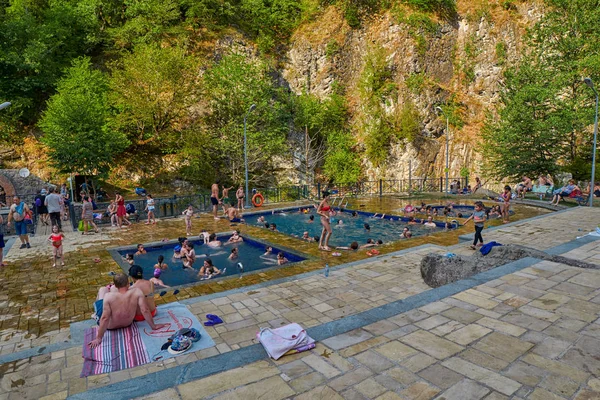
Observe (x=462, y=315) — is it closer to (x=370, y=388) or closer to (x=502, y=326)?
(x=502, y=326)

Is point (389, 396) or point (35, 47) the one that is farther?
point (35, 47)

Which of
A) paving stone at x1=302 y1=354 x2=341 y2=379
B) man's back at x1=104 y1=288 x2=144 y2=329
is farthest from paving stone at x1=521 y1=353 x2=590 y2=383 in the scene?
man's back at x1=104 y1=288 x2=144 y2=329

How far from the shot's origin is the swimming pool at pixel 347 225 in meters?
17.2

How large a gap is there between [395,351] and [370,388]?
37.3 inches

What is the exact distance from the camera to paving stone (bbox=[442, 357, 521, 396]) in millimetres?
3943

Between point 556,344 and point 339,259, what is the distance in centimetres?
712

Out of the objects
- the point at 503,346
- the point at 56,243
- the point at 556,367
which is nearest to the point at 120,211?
the point at 56,243

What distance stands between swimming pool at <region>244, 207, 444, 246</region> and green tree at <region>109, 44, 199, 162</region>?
17.1m

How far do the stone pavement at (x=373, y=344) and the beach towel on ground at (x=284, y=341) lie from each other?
16cm

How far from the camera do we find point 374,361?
15.0ft

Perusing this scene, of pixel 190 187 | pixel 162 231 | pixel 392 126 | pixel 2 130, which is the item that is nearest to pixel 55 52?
pixel 2 130

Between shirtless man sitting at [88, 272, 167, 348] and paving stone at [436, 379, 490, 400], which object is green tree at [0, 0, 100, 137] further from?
paving stone at [436, 379, 490, 400]

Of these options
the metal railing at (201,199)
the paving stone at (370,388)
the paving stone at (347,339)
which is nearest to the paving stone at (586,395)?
the paving stone at (370,388)

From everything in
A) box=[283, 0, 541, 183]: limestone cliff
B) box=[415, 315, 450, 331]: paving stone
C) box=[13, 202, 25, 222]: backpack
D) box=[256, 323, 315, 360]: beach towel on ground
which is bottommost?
box=[415, 315, 450, 331]: paving stone
